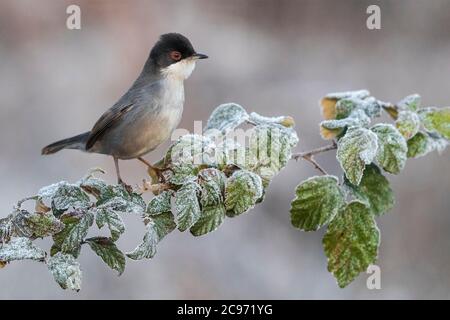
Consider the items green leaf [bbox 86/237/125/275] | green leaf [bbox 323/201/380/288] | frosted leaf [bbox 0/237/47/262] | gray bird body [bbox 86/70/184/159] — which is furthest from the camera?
gray bird body [bbox 86/70/184/159]

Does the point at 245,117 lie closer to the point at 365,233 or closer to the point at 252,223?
the point at 365,233

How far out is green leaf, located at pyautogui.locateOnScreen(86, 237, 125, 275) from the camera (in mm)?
1469

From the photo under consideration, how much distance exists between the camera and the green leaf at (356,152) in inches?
60.5

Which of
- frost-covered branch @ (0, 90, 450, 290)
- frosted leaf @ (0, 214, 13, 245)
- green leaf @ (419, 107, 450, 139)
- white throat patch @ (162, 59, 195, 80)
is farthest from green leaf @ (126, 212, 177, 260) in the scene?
white throat patch @ (162, 59, 195, 80)

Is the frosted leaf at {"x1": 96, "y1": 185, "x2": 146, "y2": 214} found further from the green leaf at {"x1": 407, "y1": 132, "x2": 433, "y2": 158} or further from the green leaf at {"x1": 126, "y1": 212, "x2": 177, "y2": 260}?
the green leaf at {"x1": 407, "y1": 132, "x2": 433, "y2": 158}

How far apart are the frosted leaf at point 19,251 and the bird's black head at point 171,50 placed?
1.21 metres

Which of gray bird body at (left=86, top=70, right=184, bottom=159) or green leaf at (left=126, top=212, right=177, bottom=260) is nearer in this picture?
green leaf at (left=126, top=212, right=177, bottom=260)

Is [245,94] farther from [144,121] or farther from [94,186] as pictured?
[94,186]

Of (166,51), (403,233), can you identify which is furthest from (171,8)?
(166,51)

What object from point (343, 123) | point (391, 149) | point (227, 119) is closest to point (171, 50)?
point (227, 119)

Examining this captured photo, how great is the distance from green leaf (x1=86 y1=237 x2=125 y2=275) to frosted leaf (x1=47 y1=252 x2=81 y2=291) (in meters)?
0.08

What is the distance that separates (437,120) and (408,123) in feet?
0.35

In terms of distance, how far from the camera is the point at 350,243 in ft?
5.23

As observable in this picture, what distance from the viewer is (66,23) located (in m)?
5.11
